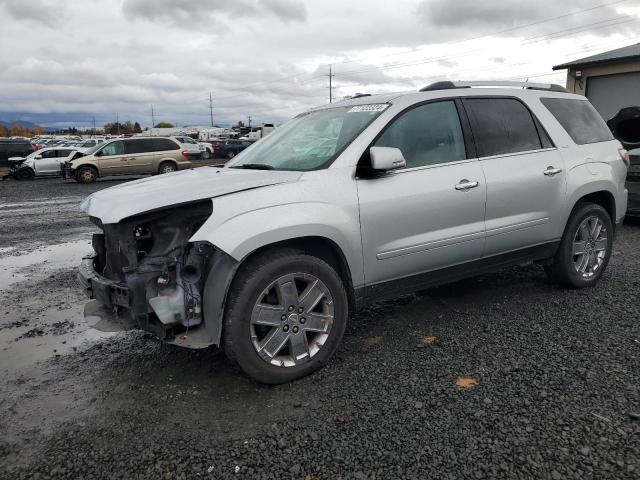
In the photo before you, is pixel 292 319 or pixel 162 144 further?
pixel 162 144

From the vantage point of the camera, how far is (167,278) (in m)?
3.04

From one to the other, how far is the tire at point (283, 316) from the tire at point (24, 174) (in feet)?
80.1

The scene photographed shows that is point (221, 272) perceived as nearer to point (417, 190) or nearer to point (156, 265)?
point (156, 265)

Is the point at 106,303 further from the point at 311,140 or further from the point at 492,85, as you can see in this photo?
the point at 492,85

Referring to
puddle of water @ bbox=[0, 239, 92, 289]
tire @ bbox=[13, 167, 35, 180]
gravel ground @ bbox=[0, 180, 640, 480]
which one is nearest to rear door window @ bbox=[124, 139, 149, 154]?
tire @ bbox=[13, 167, 35, 180]

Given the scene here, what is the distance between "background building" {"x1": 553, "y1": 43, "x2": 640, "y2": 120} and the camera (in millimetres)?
16641

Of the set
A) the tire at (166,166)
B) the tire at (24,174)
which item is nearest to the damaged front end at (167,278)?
the tire at (166,166)

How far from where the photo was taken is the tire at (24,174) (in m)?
23.4

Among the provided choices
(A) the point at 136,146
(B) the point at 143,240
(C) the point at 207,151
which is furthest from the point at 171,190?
(C) the point at 207,151

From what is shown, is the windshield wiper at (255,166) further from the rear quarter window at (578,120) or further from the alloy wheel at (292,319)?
the rear quarter window at (578,120)

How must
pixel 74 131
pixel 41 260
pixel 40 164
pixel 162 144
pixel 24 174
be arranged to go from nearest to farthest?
pixel 41 260
pixel 162 144
pixel 24 174
pixel 40 164
pixel 74 131

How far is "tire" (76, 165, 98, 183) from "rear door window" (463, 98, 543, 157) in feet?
62.1

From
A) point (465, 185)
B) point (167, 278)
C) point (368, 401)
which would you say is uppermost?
point (465, 185)

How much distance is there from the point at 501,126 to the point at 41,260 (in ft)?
19.6
